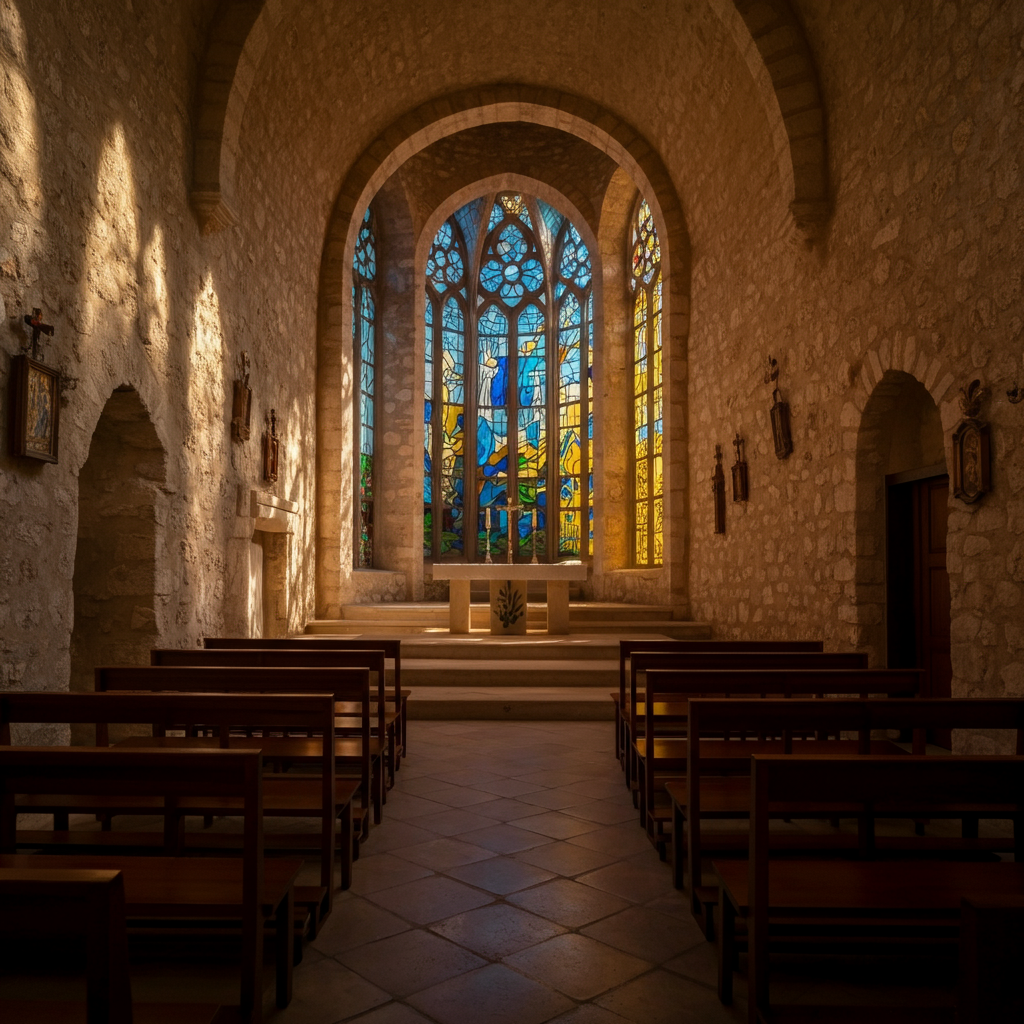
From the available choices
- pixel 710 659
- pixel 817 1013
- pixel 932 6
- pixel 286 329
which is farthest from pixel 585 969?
pixel 286 329

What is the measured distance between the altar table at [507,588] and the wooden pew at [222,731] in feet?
21.4

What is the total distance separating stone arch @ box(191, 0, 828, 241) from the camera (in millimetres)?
6914

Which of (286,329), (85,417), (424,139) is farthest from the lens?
(424,139)

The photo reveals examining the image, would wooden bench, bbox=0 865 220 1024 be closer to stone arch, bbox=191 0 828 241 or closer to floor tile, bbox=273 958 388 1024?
floor tile, bbox=273 958 388 1024

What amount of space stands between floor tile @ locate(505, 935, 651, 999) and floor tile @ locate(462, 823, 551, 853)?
0.93 m

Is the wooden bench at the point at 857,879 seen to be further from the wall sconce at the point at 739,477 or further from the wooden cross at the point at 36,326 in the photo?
the wall sconce at the point at 739,477

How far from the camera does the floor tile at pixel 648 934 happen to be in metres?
2.71

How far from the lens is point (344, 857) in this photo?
10.7ft

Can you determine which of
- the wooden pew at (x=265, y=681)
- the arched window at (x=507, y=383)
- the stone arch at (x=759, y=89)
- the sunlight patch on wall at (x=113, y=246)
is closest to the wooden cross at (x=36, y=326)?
the sunlight patch on wall at (x=113, y=246)

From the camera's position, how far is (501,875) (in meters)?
3.37

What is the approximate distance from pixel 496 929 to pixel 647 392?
431 inches

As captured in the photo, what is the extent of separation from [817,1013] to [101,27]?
6.03m

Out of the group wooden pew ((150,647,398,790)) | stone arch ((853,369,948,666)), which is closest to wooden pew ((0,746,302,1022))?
wooden pew ((150,647,398,790))

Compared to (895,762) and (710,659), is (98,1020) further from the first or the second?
(710,659)
